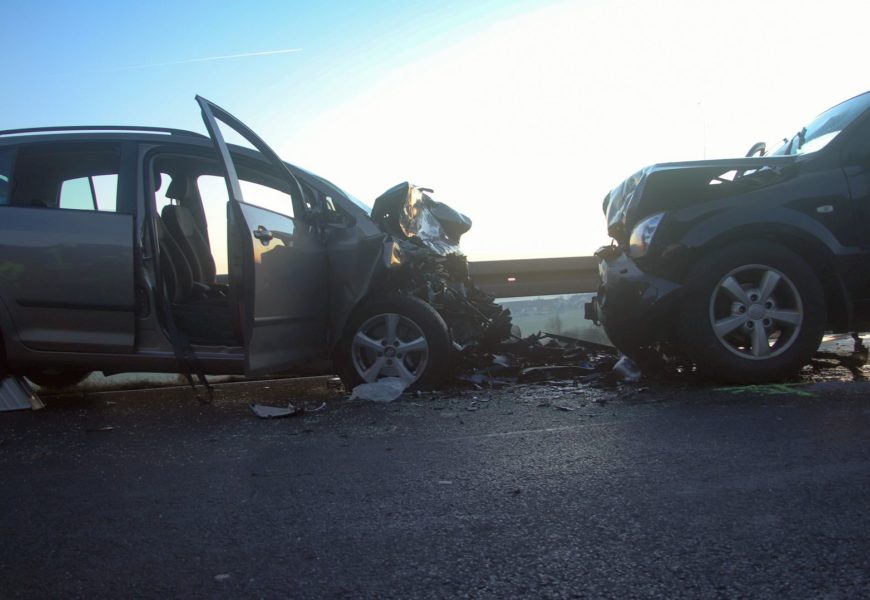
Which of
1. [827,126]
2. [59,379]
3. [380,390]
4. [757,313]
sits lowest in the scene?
[59,379]

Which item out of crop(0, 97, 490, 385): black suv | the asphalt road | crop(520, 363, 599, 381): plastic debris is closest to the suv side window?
crop(0, 97, 490, 385): black suv

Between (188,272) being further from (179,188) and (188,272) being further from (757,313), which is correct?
(757,313)

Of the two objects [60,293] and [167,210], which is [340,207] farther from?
[60,293]

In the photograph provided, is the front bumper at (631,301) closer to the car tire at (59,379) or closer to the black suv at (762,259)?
the black suv at (762,259)

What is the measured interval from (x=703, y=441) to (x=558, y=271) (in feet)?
15.6

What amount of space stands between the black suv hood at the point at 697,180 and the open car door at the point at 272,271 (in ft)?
7.65

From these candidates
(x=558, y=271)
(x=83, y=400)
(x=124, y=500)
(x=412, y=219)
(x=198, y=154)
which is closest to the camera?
(x=124, y=500)

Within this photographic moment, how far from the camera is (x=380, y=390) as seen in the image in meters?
4.63

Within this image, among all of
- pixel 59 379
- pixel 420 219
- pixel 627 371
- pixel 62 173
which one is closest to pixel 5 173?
pixel 62 173

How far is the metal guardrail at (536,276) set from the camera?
743cm

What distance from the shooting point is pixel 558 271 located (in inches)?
301

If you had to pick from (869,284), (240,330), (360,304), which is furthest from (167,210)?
(869,284)

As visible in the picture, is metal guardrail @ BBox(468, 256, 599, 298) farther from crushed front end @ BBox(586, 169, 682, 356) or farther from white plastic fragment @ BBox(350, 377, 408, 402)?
white plastic fragment @ BBox(350, 377, 408, 402)

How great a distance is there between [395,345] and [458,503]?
102 inches
